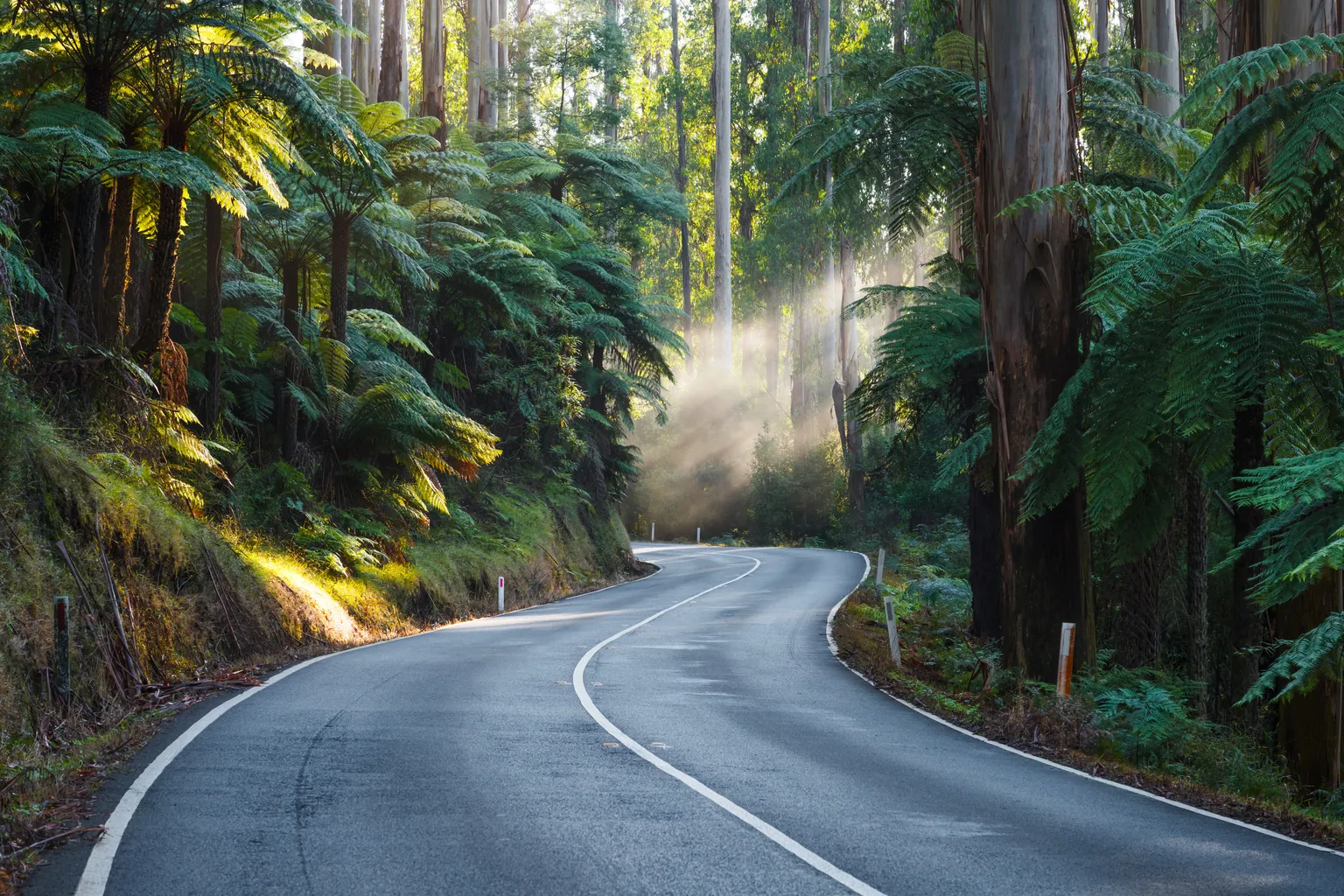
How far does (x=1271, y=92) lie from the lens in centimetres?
709

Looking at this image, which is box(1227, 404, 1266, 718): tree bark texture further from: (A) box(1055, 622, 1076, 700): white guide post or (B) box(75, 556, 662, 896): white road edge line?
(B) box(75, 556, 662, 896): white road edge line

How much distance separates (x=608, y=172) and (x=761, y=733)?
2662 cm

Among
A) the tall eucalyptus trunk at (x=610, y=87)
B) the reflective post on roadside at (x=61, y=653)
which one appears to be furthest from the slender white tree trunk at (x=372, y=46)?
the reflective post on roadside at (x=61, y=653)

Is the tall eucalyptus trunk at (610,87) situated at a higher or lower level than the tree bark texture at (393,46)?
higher

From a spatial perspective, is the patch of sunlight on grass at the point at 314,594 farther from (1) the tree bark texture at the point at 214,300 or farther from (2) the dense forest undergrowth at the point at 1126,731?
(2) the dense forest undergrowth at the point at 1126,731

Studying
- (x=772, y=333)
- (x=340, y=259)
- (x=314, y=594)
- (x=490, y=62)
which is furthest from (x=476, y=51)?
(x=772, y=333)

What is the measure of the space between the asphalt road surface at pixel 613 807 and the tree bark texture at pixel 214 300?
5795 millimetres

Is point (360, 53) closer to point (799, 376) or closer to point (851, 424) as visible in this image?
point (851, 424)

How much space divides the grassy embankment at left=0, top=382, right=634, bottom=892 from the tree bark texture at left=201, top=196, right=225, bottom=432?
6.40ft

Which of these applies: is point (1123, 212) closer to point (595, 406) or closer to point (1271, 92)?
point (1271, 92)

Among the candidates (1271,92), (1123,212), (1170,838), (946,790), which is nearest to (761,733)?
(946,790)

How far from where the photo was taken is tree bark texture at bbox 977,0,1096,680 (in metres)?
11.3

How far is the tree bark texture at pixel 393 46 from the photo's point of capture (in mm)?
26078

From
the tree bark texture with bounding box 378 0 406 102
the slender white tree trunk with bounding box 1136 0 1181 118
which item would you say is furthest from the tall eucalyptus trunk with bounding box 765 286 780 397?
the slender white tree trunk with bounding box 1136 0 1181 118
